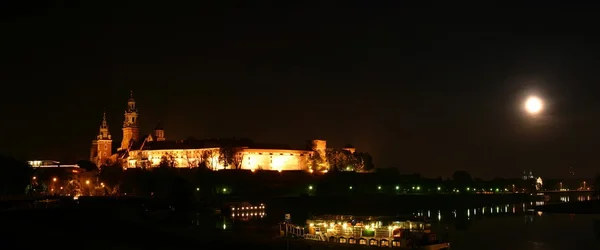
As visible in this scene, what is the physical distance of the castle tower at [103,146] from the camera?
6652 inches

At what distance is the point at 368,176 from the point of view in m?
145

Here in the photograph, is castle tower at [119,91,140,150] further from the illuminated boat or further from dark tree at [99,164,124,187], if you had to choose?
the illuminated boat

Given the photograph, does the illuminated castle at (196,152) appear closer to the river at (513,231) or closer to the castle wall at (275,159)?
the castle wall at (275,159)

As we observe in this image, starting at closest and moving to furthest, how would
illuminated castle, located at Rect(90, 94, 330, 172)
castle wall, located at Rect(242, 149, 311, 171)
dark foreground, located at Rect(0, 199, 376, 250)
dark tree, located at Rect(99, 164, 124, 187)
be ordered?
dark foreground, located at Rect(0, 199, 376, 250), dark tree, located at Rect(99, 164, 124, 187), illuminated castle, located at Rect(90, 94, 330, 172), castle wall, located at Rect(242, 149, 311, 171)

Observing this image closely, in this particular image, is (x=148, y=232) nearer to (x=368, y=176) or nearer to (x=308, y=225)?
(x=308, y=225)

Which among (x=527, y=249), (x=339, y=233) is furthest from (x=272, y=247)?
(x=527, y=249)

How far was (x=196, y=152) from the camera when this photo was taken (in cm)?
15325

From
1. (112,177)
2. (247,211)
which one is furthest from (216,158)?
(247,211)

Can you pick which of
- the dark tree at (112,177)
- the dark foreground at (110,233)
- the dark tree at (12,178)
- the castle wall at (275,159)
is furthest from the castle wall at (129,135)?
the dark foreground at (110,233)

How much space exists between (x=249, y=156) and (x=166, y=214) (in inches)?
3580

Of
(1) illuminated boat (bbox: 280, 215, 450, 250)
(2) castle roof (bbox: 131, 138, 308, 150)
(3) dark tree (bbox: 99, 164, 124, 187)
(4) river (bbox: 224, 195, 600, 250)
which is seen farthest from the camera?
(2) castle roof (bbox: 131, 138, 308, 150)

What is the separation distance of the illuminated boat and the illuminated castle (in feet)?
302

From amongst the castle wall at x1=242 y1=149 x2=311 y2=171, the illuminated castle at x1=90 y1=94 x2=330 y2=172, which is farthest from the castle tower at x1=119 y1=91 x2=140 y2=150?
the castle wall at x1=242 y1=149 x2=311 y2=171

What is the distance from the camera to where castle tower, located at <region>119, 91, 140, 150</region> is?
16738cm
